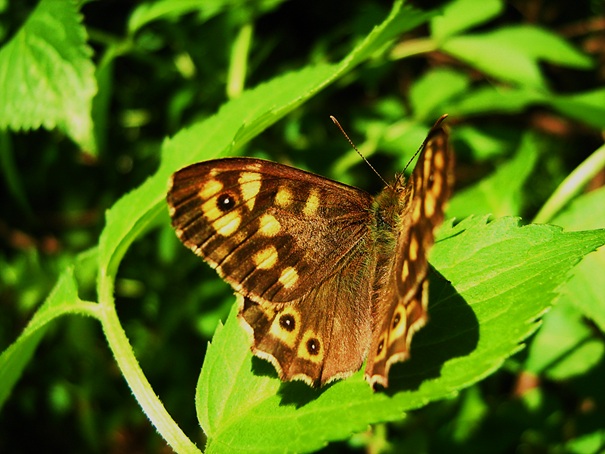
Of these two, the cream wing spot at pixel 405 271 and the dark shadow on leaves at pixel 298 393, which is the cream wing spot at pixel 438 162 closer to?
the cream wing spot at pixel 405 271

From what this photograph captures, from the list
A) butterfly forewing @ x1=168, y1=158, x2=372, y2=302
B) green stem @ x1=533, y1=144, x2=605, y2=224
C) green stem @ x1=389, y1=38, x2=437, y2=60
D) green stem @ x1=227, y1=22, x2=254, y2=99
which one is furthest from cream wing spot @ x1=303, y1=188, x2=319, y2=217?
green stem @ x1=389, y1=38, x2=437, y2=60

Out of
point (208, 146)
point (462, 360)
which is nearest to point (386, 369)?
point (462, 360)

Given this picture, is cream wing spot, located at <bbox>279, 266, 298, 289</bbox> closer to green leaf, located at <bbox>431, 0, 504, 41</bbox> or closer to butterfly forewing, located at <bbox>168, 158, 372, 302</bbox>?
butterfly forewing, located at <bbox>168, 158, 372, 302</bbox>

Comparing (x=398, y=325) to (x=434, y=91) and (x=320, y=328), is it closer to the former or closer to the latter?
(x=320, y=328)

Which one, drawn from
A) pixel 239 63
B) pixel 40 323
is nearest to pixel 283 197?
pixel 40 323

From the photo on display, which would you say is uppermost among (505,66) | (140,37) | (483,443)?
(140,37)

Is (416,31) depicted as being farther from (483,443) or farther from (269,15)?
(483,443)
